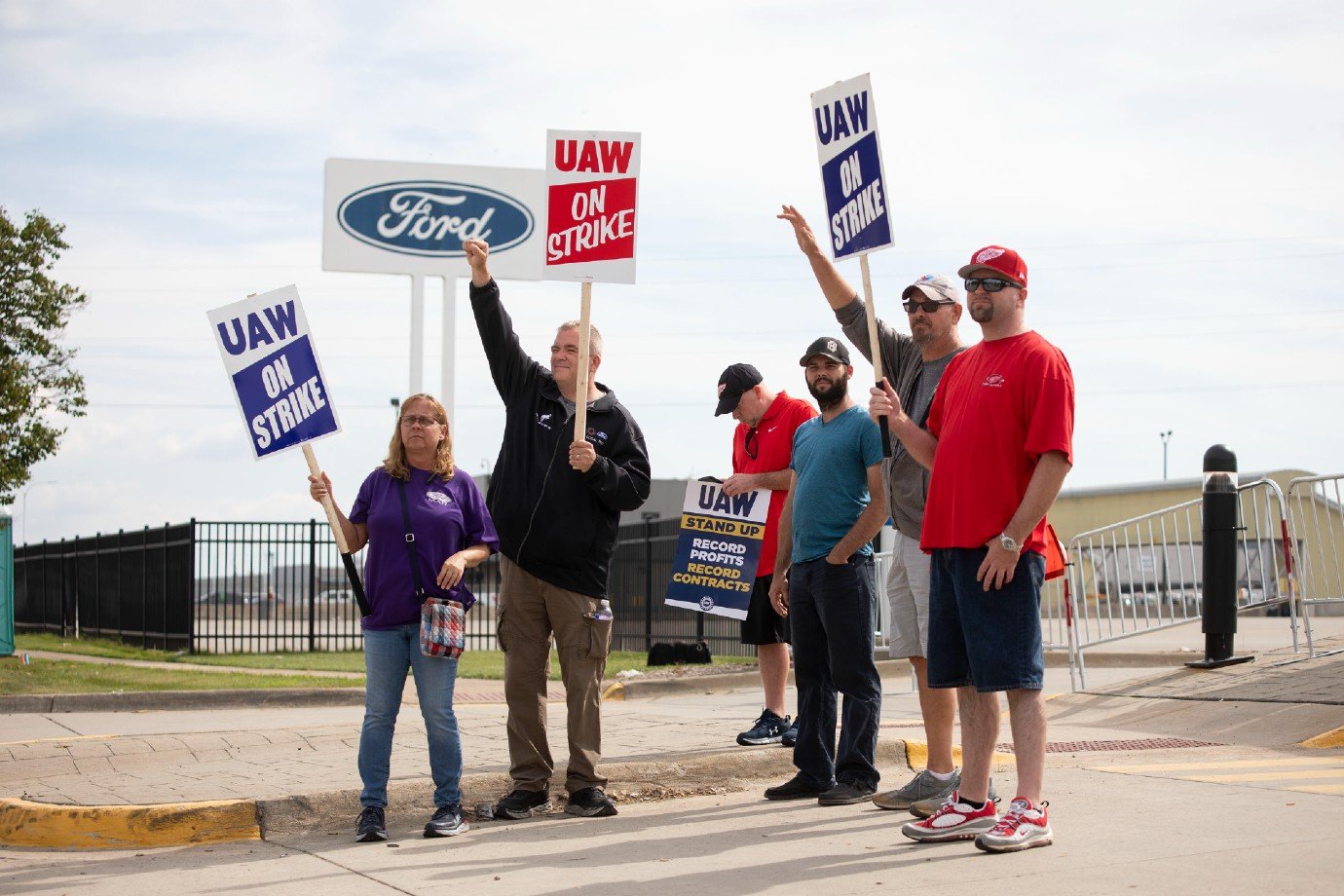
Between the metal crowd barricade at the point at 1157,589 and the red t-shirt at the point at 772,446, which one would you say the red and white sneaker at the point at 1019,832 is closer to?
the red t-shirt at the point at 772,446

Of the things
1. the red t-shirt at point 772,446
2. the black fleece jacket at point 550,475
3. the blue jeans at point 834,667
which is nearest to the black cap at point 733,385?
the red t-shirt at point 772,446

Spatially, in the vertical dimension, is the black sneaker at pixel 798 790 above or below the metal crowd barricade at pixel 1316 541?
below

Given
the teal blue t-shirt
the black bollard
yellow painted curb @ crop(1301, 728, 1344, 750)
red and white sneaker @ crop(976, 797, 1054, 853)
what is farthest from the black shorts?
the black bollard

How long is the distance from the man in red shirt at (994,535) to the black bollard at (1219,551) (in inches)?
233

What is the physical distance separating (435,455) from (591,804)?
68.8 inches

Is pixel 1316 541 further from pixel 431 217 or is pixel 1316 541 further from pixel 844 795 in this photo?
pixel 431 217

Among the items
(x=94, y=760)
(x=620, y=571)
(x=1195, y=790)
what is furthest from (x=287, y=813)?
(x=620, y=571)

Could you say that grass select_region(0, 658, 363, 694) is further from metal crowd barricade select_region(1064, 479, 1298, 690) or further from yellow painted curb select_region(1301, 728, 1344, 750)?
yellow painted curb select_region(1301, 728, 1344, 750)

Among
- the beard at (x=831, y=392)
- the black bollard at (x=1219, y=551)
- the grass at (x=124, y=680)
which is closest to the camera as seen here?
the beard at (x=831, y=392)

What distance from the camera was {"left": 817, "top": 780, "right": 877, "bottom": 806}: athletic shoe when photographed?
6.48 m

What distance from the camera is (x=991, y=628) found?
17.4ft

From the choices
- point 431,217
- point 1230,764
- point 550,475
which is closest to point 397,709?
point 550,475

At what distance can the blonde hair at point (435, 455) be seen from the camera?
6336 millimetres

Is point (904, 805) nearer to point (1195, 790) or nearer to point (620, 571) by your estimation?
point (1195, 790)
